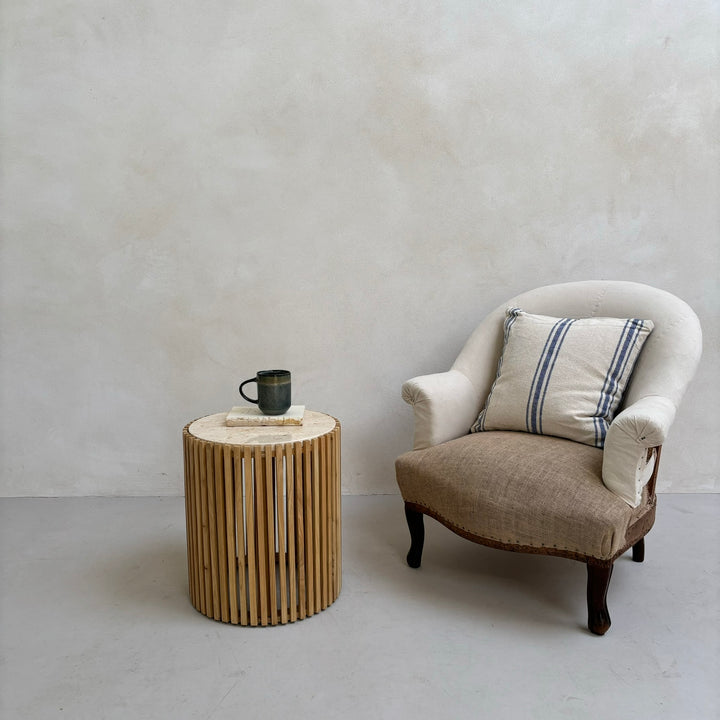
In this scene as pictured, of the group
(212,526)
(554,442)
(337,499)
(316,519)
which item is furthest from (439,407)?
(212,526)

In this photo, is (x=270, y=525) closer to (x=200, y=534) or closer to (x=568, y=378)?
(x=200, y=534)

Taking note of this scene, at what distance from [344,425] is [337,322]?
1.51 ft

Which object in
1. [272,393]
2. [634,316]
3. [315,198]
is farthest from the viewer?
[315,198]

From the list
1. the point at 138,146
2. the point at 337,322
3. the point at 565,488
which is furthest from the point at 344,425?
the point at 138,146

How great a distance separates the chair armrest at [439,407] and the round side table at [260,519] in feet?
1.35

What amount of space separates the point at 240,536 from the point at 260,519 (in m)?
0.09

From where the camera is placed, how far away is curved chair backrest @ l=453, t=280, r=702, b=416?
2078 millimetres

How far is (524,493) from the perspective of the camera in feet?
6.00

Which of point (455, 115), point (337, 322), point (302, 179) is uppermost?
point (455, 115)

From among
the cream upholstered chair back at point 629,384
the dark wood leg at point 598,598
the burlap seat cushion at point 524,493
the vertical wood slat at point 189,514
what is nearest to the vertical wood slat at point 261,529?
the vertical wood slat at point 189,514

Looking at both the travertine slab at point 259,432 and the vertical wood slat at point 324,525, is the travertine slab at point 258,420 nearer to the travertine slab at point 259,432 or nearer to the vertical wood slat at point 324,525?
the travertine slab at point 259,432

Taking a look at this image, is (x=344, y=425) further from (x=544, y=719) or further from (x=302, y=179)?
(x=544, y=719)

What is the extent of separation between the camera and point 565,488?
5.89ft

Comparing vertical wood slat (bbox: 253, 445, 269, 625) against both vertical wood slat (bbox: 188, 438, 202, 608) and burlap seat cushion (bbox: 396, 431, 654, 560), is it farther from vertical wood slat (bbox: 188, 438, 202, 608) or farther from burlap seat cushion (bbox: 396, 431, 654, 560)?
burlap seat cushion (bbox: 396, 431, 654, 560)
